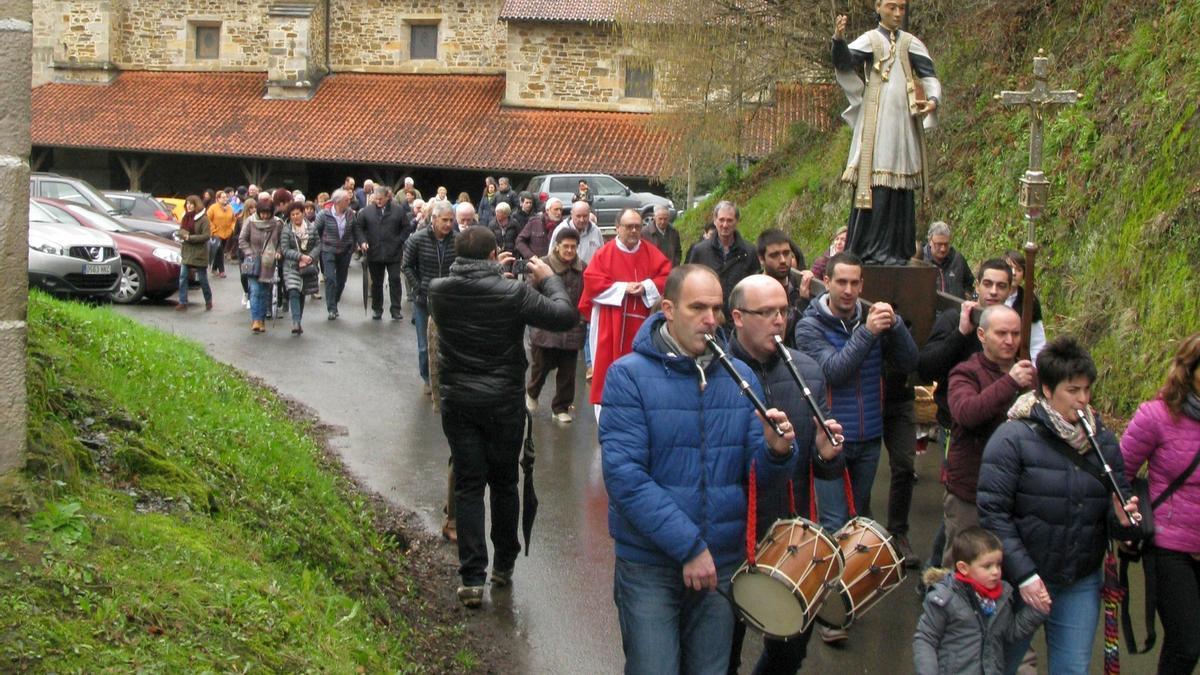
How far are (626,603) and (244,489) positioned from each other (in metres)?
3.08

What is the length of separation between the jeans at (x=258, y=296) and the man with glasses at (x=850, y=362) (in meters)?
11.7

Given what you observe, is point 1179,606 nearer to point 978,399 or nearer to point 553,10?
point 978,399

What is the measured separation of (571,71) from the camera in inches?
1661

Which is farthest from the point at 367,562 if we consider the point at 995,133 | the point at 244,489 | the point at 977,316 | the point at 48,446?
the point at 995,133

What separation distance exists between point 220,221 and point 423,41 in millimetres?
20936

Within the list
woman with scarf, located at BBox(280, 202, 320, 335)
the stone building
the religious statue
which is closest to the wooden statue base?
the religious statue

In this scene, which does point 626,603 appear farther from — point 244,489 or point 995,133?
point 995,133

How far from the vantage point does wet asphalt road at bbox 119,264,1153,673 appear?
7.14 meters

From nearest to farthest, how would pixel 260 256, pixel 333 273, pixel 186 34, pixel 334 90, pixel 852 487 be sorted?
1. pixel 852 487
2. pixel 260 256
3. pixel 333 273
4. pixel 334 90
5. pixel 186 34

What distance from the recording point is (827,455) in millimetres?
5734

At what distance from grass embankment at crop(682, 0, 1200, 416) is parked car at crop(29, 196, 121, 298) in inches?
451

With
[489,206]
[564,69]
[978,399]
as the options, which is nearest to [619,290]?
[978,399]

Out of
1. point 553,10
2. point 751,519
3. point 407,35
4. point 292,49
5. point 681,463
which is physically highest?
point 553,10

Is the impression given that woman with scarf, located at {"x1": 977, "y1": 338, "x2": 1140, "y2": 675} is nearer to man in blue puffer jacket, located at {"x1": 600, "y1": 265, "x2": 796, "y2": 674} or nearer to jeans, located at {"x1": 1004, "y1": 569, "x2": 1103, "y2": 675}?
jeans, located at {"x1": 1004, "y1": 569, "x2": 1103, "y2": 675}
